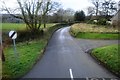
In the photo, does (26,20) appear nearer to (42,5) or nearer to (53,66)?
(42,5)

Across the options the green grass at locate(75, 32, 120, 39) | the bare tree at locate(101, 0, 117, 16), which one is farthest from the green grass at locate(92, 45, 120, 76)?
the bare tree at locate(101, 0, 117, 16)

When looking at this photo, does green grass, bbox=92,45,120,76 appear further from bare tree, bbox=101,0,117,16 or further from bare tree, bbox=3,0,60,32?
bare tree, bbox=101,0,117,16

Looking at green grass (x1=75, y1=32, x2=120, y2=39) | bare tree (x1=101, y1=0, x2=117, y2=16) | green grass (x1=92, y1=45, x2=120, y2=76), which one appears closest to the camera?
green grass (x1=92, y1=45, x2=120, y2=76)


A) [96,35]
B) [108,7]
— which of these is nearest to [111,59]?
[96,35]

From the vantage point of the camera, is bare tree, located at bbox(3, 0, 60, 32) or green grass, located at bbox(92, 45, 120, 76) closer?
green grass, located at bbox(92, 45, 120, 76)

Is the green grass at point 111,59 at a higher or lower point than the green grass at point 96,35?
lower

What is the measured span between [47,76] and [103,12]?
7882cm

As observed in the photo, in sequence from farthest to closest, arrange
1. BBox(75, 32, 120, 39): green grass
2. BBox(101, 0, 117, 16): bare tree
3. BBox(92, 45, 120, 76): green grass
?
BBox(101, 0, 117, 16): bare tree → BBox(75, 32, 120, 39): green grass → BBox(92, 45, 120, 76): green grass

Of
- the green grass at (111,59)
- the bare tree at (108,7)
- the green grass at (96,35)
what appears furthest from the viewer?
the bare tree at (108,7)

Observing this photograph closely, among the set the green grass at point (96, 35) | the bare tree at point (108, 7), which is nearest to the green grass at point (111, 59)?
the green grass at point (96, 35)

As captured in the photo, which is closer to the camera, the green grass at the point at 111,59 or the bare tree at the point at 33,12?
the green grass at the point at 111,59

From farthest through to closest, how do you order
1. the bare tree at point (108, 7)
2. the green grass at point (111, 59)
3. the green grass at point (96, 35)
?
the bare tree at point (108, 7), the green grass at point (96, 35), the green grass at point (111, 59)

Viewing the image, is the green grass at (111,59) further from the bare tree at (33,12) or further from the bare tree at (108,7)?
the bare tree at (108,7)

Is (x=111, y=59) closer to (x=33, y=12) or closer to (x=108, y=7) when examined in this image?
(x=33, y=12)
